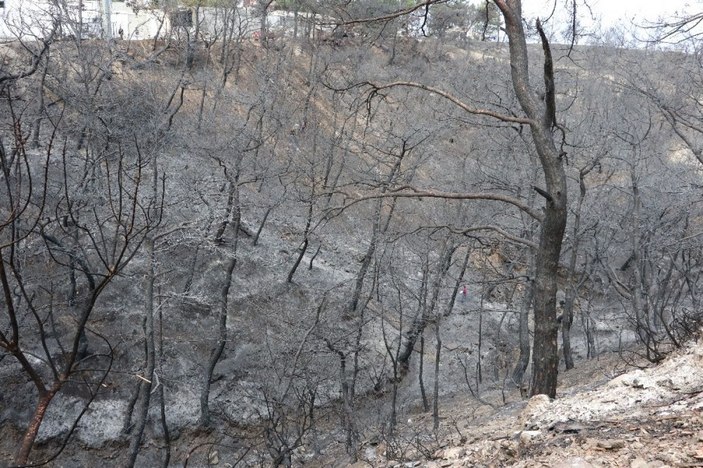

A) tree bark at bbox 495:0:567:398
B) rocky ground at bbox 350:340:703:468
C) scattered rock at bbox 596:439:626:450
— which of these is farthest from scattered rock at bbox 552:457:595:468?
tree bark at bbox 495:0:567:398

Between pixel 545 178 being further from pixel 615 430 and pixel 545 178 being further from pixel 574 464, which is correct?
pixel 574 464

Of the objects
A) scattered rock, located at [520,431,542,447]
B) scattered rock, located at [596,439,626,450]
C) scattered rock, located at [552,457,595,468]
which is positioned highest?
scattered rock, located at [596,439,626,450]

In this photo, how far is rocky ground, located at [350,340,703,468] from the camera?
11.1ft

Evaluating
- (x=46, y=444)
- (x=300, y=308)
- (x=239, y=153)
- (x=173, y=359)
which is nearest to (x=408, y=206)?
(x=300, y=308)

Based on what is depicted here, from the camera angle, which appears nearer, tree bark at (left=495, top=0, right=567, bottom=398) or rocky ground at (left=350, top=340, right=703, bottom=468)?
rocky ground at (left=350, top=340, right=703, bottom=468)

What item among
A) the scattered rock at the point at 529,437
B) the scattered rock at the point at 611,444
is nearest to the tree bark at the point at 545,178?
the scattered rock at the point at 529,437

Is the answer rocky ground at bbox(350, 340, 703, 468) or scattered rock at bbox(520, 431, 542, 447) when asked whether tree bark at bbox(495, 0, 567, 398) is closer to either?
rocky ground at bbox(350, 340, 703, 468)

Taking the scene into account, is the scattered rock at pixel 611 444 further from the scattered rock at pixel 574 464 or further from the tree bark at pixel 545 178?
the tree bark at pixel 545 178

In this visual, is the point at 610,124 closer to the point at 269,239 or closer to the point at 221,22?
the point at 269,239

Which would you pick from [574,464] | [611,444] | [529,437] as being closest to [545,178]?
[529,437]

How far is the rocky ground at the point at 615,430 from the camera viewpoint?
3389mm

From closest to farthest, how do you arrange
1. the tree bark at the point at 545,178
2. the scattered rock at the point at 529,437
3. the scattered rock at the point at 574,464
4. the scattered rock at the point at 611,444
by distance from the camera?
the scattered rock at the point at 574,464 → the scattered rock at the point at 611,444 → the scattered rock at the point at 529,437 → the tree bark at the point at 545,178

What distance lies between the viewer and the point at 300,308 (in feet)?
61.8

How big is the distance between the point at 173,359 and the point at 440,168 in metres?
15.4
